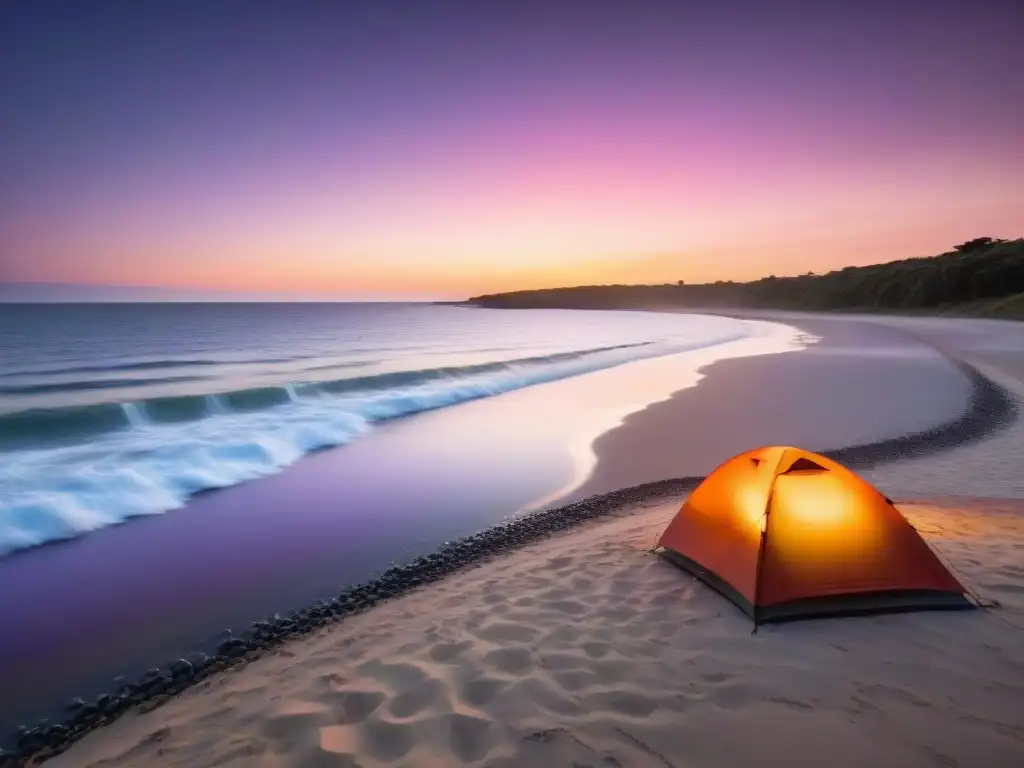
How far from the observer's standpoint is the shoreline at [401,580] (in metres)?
4.53

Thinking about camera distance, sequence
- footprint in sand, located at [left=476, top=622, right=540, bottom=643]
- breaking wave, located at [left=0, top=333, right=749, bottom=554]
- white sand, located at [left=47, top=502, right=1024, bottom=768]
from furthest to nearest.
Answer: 1. breaking wave, located at [left=0, top=333, right=749, bottom=554]
2. footprint in sand, located at [left=476, top=622, right=540, bottom=643]
3. white sand, located at [left=47, top=502, right=1024, bottom=768]

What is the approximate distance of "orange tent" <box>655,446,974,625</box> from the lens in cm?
501

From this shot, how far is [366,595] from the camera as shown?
6375 mm

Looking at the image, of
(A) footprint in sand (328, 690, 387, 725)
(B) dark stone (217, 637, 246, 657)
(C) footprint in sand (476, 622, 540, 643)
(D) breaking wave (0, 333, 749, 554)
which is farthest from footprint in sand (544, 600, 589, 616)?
(D) breaking wave (0, 333, 749, 554)

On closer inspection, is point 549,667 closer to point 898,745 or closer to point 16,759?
point 898,745

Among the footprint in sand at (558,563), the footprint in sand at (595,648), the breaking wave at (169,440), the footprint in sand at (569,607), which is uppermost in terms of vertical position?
the footprint in sand at (595,648)

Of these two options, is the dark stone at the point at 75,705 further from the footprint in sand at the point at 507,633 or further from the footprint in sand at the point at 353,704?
the footprint in sand at the point at 507,633

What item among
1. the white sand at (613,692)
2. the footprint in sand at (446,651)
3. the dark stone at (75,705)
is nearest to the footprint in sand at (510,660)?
the white sand at (613,692)

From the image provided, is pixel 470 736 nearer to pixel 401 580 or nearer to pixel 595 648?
pixel 595 648

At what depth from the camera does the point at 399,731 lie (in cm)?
385

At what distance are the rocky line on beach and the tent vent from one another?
351cm

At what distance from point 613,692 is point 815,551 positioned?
2425 millimetres

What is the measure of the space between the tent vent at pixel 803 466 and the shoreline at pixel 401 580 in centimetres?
349

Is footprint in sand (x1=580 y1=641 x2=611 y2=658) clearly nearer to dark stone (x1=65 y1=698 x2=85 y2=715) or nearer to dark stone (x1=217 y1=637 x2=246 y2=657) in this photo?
dark stone (x1=217 y1=637 x2=246 y2=657)
